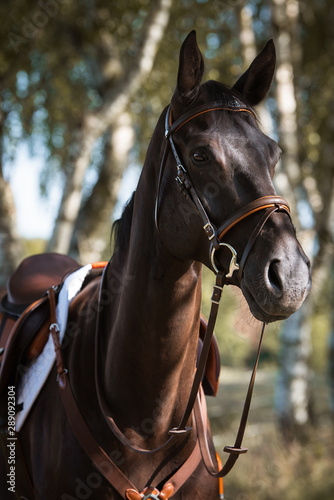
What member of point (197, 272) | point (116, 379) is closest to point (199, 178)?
point (197, 272)

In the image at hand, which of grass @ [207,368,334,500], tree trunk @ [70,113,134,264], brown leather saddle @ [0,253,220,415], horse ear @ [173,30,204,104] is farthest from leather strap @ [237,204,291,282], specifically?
tree trunk @ [70,113,134,264]

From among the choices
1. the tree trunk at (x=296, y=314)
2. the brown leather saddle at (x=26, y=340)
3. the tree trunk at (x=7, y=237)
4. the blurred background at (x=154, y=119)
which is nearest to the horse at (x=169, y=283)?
the brown leather saddle at (x=26, y=340)

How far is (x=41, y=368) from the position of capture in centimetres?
256

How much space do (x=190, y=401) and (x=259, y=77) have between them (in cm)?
135

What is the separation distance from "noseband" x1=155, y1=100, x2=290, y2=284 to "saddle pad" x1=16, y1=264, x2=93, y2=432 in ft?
2.65

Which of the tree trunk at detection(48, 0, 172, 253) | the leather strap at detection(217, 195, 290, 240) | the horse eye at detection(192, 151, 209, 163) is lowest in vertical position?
the leather strap at detection(217, 195, 290, 240)

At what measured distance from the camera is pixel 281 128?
7.43 meters

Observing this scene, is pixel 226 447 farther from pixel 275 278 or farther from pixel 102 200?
pixel 102 200

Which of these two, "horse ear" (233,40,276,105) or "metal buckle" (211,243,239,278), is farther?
"horse ear" (233,40,276,105)

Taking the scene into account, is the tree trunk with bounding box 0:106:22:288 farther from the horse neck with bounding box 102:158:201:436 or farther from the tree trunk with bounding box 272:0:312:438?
the horse neck with bounding box 102:158:201:436

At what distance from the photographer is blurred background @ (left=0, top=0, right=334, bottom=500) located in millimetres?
6746

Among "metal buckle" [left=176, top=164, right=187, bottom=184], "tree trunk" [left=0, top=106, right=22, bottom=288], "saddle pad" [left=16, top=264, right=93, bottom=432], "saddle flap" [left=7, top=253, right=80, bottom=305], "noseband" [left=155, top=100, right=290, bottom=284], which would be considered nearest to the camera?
"noseband" [left=155, top=100, right=290, bottom=284]

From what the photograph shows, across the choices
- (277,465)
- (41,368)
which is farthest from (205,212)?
(277,465)

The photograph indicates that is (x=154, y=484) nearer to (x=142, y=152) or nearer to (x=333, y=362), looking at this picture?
(x=333, y=362)
